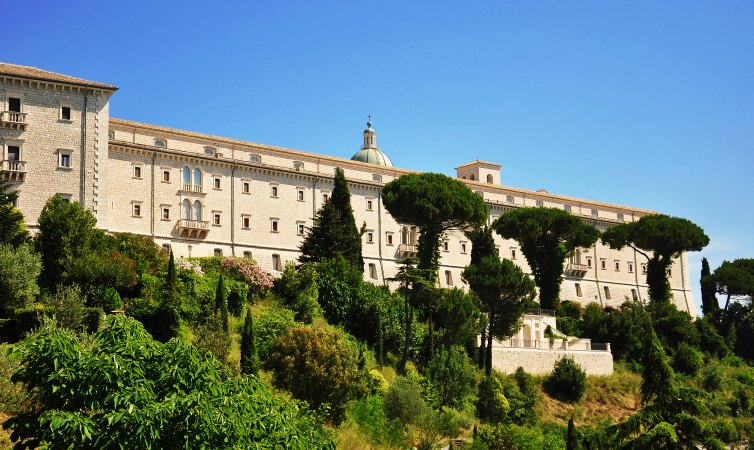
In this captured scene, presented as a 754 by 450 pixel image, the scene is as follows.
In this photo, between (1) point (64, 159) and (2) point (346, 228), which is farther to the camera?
(2) point (346, 228)

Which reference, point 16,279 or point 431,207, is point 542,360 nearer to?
point 431,207

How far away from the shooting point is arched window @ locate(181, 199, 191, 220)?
198 feet

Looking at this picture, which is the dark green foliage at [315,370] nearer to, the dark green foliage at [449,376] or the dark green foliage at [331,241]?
the dark green foliage at [449,376]

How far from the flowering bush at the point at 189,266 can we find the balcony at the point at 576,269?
41.0 metres

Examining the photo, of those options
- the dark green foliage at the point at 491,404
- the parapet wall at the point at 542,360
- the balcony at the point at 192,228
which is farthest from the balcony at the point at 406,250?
the dark green foliage at the point at 491,404

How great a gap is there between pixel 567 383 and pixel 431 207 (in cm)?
1280

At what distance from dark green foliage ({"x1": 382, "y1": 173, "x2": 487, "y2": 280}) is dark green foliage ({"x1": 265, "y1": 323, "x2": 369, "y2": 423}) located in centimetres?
2259

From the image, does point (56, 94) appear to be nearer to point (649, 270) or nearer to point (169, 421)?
point (169, 421)

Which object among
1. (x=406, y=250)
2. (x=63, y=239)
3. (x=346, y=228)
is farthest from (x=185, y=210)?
(x=63, y=239)

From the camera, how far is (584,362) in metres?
60.0

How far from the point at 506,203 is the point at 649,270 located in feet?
39.1

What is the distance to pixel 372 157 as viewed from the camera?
300ft

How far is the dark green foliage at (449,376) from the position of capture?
46812mm

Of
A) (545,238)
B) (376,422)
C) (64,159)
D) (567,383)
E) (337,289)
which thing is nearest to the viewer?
(376,422)
